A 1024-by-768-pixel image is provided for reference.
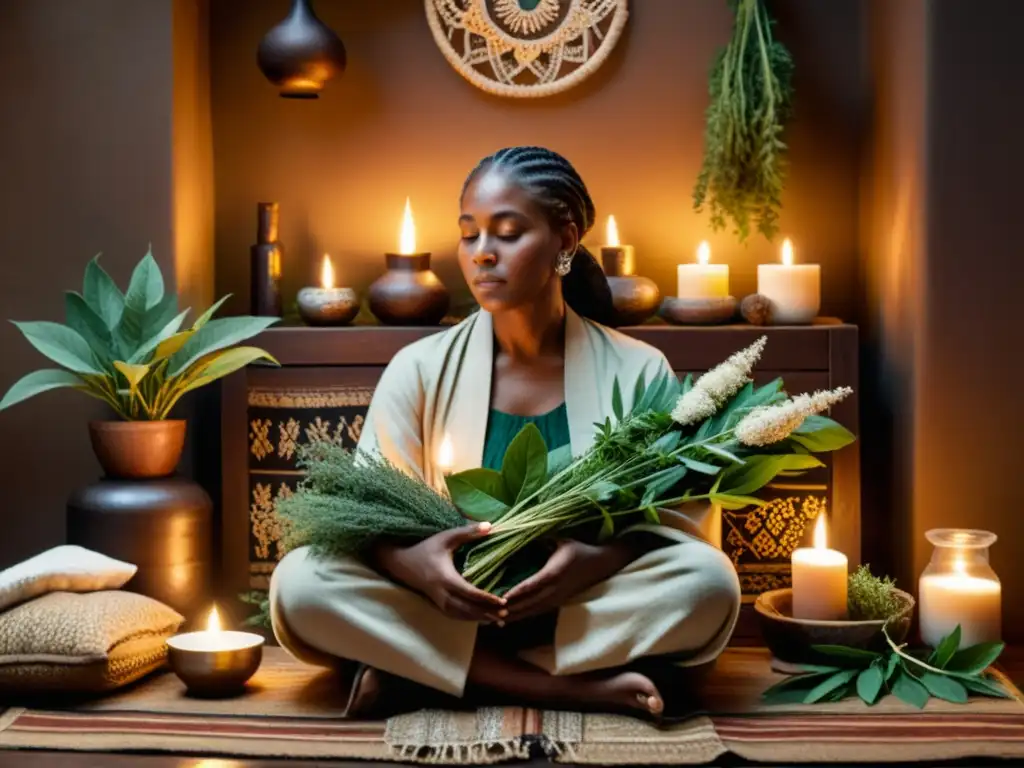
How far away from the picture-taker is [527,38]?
4332 millimetres

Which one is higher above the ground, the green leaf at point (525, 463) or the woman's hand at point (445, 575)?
the green leaf at point (525, 463)

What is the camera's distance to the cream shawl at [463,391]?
3527 millimetres

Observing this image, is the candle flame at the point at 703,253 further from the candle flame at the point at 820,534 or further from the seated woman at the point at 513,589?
the candle flame at the point at 820,534

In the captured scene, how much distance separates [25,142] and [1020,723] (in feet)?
9.91

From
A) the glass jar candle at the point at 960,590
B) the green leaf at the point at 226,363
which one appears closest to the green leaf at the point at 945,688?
the glass jar candle at the point at 960,590

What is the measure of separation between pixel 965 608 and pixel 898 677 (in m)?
0.30

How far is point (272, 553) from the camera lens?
4.09 meters

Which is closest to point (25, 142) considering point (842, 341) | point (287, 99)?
point (287, 99)

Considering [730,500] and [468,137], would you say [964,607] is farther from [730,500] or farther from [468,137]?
[468,137]

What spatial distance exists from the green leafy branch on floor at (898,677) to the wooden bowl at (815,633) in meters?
0.05

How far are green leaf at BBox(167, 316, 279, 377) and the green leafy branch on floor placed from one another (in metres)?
1.59

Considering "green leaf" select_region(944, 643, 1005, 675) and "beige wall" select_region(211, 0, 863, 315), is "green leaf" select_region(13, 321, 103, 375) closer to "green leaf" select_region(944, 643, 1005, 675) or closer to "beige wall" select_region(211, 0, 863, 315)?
"beige wall" select_region(211, 0, 863, 315)

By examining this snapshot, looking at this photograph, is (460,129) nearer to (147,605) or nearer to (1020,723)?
(147,605)

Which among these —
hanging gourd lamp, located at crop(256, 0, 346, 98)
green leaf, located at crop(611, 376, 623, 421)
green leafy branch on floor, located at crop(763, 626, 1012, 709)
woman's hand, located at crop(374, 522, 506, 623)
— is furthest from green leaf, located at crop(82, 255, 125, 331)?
green leafy branch on floor, located at crop(763, 626, 1012, 709)
